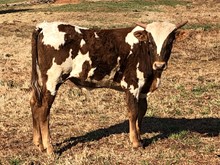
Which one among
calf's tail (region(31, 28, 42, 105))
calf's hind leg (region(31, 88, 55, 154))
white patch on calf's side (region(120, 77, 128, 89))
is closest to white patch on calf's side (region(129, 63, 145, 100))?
white patch on calf's side (region(120, 77, 128, 89))

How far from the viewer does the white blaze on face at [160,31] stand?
878 cm

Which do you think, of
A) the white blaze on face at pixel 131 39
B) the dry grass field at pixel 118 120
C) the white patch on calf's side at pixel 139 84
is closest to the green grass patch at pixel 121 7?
the dry grass field at pixel 118 120

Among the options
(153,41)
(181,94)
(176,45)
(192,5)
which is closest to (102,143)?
(153,41)

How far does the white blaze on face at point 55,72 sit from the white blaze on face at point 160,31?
1.86 meters

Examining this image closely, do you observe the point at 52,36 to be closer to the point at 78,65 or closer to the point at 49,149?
the point at 78,65

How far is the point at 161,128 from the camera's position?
10.9 m

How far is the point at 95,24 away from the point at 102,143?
2550 centimetres

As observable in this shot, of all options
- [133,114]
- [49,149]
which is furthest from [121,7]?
[49,149]

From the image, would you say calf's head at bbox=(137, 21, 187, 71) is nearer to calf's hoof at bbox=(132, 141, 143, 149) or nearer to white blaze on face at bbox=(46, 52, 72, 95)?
white blaze on face at bbox=(46, 52, 72, 95)

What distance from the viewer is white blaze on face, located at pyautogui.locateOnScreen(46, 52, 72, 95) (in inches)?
343

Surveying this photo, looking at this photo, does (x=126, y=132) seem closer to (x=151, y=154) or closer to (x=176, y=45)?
(x=151, y=154)

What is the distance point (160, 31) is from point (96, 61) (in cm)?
153

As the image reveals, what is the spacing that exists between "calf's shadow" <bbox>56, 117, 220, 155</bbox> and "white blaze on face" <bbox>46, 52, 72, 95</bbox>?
1.53 metres

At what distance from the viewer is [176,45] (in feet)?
77.5
